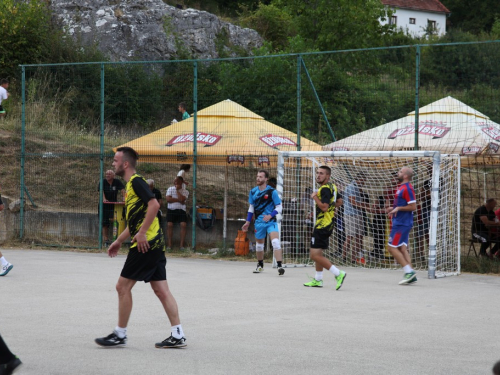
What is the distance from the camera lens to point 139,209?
773 centimetres

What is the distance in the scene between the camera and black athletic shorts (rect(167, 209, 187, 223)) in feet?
60.4

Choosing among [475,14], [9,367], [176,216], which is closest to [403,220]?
[176,216]

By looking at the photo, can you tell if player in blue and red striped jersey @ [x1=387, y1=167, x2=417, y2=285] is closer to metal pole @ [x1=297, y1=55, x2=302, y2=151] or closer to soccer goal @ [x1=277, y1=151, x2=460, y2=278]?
soccer goal @ [x1=277, y1=151, x2=460, y2=278]

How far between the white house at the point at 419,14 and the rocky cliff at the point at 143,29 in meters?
38.9

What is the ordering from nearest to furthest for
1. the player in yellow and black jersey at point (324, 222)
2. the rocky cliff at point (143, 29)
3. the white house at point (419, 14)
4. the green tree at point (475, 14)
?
the player in yellow and black jersey at point (324, 222), the rocky cliff at point (143, 29), the green tree at point (475, 14), the white house at point (419, 14)

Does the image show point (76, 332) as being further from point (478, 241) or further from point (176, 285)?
point (478, 241)

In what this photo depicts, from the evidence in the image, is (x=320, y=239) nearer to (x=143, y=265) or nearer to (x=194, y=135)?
(x=143, y=265)

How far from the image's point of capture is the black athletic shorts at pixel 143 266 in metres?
7.57

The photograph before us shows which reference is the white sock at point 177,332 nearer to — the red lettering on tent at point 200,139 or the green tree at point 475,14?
the red lettering on tent at point 200,139

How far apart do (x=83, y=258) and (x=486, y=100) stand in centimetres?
903

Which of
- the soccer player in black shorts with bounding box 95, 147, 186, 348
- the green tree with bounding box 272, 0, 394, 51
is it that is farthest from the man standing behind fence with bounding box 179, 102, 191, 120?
the green tree with bounding box 272, 0, 394, 51

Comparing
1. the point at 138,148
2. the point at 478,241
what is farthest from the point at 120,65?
the point at 478,241

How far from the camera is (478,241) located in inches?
635

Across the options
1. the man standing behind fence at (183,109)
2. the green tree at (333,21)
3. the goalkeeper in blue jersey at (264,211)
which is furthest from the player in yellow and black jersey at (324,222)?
the green tree at (333,21)
